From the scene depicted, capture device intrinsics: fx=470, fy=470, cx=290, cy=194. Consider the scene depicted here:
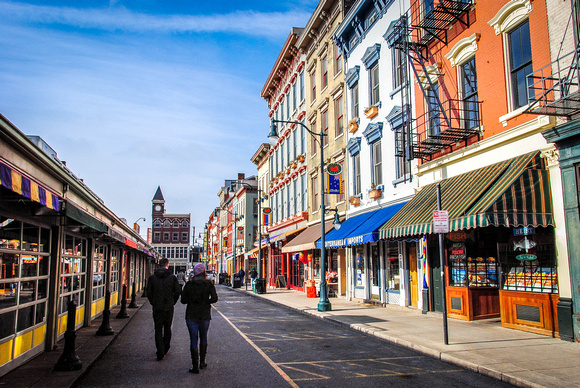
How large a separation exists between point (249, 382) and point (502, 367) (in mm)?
4068

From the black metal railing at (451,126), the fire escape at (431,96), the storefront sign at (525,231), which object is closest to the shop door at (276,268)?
the fire escape at (431,96)

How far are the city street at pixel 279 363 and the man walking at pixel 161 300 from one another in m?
0.39

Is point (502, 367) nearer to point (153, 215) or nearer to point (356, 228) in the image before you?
point (356, 228)

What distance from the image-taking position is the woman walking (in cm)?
791

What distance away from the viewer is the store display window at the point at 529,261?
35.6 feet

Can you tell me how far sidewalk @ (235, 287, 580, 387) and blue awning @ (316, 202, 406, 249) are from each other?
295 centimetres

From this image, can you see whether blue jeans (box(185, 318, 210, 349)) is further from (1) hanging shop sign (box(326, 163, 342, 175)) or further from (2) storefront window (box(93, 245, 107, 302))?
(1) hanging shop sign (box(326, 163, 342, 175))

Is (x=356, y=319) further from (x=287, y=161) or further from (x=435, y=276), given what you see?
(x=287, y=161)

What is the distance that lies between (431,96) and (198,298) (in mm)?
10718

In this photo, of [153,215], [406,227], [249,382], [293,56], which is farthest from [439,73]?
[153,215]

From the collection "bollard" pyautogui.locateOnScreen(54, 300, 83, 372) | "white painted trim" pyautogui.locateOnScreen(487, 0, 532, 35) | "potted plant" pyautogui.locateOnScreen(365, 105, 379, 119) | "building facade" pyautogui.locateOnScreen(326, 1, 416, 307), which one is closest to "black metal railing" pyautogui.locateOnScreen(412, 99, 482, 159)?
"building facade" pyautogui.locateOnScreen(326, 1, 416, 307)

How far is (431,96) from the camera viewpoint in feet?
50.2

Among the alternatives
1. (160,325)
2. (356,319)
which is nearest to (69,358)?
(160,325)

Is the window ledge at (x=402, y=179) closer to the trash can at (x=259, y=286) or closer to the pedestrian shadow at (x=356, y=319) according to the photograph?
the pedestrian shadow at (x=356, y=319)
